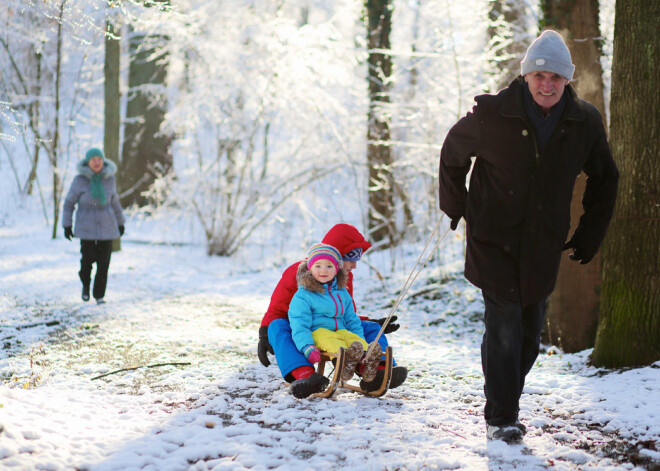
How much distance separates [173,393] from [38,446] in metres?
1.36

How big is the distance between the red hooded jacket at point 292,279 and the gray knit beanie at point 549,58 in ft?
6.45

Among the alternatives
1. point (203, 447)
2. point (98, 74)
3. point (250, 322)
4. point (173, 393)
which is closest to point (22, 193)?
point (98, 74)

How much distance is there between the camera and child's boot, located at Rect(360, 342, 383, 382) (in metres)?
4.07

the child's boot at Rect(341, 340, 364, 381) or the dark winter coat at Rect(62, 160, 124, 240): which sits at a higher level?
the dark winter coat at Rect(62, 160, 124, 240)

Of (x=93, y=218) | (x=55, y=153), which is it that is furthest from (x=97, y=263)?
(x=55, y=153)

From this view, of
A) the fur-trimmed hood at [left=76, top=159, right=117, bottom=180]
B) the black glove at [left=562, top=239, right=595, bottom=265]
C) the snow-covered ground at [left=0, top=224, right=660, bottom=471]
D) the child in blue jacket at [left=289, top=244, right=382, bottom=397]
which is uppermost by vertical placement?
the fur-trimmed hood at [left=76, top=159, right=117, bottom=180]

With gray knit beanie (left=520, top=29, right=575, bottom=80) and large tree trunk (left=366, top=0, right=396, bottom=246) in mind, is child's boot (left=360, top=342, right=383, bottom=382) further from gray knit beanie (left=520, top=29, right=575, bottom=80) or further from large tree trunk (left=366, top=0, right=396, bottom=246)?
large tree trunk (left=366, top=0, right=396, bottom=246)

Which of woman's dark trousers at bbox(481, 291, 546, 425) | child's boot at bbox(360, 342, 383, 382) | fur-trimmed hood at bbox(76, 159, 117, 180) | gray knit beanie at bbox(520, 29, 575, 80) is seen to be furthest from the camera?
fur-trimmed hood at bbox(76, 159, 117, 180)

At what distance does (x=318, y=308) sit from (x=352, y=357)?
464 millimetres

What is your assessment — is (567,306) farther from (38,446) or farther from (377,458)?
(38,446)

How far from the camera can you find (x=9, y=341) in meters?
5.83

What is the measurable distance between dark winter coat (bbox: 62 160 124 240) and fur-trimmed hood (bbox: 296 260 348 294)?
4134 millimetres

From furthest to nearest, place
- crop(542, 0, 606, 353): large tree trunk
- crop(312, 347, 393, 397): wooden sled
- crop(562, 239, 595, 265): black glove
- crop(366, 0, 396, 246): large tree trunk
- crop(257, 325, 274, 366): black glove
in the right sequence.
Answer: crop(366, 0, 396, 246): large tree trunk, crop(542, 0, 606, 353): large tree trunk, crop(257, 325, 274, 366): black glove, crop(312, 347, 393, 397): wooden sled, crop(562, 239, 595, 265): black glove

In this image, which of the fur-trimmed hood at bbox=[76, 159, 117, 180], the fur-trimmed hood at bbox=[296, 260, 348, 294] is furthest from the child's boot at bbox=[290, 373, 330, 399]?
the fur-trimmed hood at bbox=[76, 159, 117, 180]
